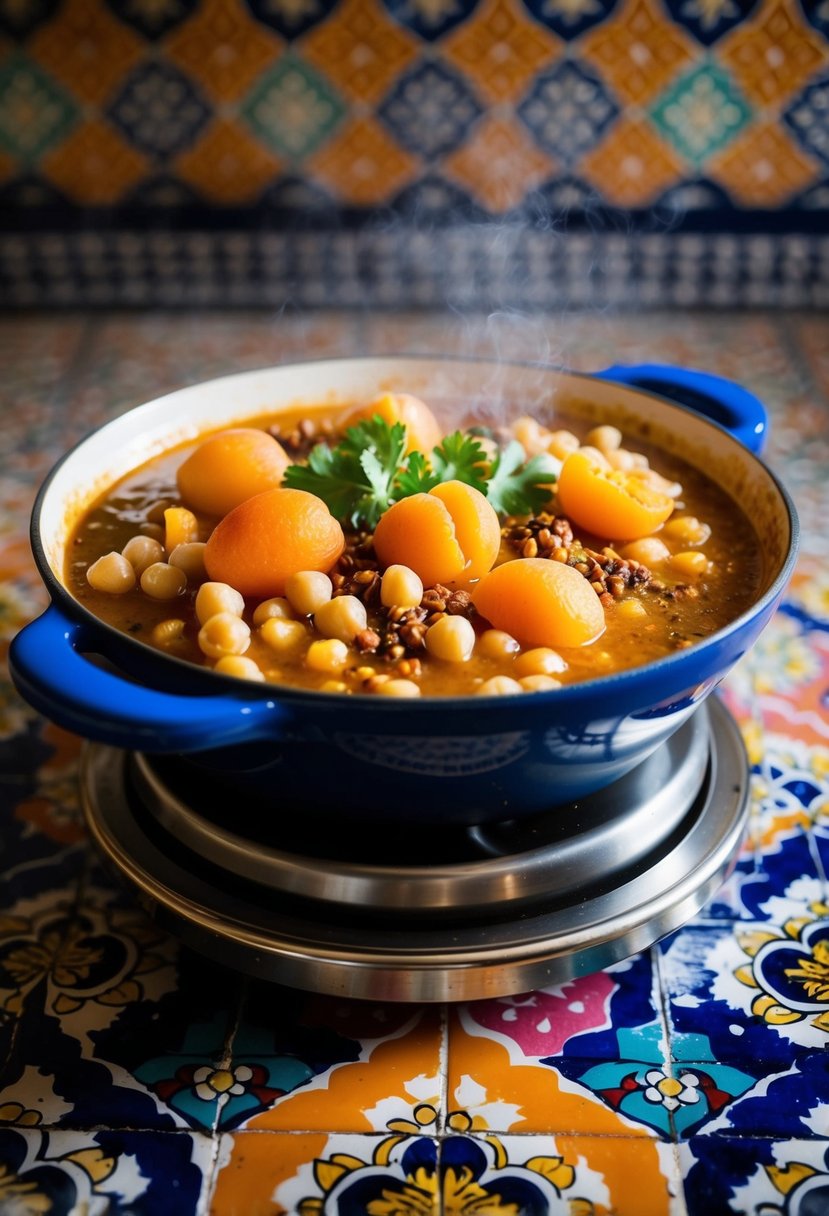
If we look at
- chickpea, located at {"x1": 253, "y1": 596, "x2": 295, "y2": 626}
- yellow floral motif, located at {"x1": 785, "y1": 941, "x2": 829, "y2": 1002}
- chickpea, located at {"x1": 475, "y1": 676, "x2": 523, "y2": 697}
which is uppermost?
chickpea, located at {"x1": 475, "y1": 676, "x2": 523, "y2": 697}

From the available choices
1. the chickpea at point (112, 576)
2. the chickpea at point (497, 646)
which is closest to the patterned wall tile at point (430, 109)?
the chickpea at point (112, 576)

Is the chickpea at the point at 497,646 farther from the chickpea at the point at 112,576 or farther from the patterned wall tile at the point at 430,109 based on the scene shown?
the patterned wall tile at the point at 430,109

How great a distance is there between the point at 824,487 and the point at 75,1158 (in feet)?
5.64

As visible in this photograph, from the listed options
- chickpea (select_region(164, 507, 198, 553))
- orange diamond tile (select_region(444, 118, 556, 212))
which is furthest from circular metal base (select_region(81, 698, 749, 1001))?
Answer: orange diamond tile (select_region(444, 118, 556, 212))

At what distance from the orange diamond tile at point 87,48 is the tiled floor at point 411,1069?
2.07m

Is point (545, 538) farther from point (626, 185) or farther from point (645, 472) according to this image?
point (626, 185)

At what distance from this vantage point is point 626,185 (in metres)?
2.98

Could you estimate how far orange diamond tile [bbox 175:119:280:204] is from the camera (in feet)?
9.74

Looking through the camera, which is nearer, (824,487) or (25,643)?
(25,643)

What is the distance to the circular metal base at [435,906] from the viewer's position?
108 cm

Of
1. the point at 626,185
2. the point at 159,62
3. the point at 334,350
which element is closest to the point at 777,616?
the point at 334,350

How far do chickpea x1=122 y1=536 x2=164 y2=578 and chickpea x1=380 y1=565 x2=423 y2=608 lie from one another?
0.87 feet

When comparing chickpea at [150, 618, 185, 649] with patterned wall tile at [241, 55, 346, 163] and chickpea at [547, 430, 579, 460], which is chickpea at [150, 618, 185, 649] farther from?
patterned wall tile at [241, 55, 346, 163]

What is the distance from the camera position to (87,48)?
2.88 m
